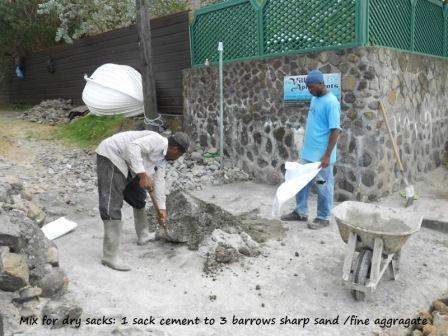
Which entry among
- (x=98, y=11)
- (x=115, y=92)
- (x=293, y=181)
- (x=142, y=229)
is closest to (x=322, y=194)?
(x=293, y=181)

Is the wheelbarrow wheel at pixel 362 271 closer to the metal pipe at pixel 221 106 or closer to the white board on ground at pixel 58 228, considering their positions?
the white board on ground at pixel 58 228

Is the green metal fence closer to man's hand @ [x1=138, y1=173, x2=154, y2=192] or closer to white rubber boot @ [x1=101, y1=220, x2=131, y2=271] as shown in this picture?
man's hand @ [x1=138, y1=173, x2=154, y2=192]

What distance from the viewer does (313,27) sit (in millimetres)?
7141

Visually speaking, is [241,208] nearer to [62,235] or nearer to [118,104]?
[62,235]

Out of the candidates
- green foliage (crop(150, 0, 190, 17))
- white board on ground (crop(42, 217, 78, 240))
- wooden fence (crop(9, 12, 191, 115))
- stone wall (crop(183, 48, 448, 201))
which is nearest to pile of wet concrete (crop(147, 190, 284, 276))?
white board on ground (crop(42, 217, 78, 240))

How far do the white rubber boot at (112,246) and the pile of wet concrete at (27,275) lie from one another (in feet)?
1.83

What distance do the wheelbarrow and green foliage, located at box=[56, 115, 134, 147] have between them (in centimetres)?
686

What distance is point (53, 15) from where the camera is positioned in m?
14.8

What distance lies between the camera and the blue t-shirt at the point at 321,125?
528cm


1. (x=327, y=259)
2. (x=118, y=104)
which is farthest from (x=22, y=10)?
(x=327, y=259)

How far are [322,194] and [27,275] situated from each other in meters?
3.42

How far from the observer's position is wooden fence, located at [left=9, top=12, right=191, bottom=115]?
9.83 meters

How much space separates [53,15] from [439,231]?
43.7 ft

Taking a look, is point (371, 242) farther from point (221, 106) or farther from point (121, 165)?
point (221, 106)
